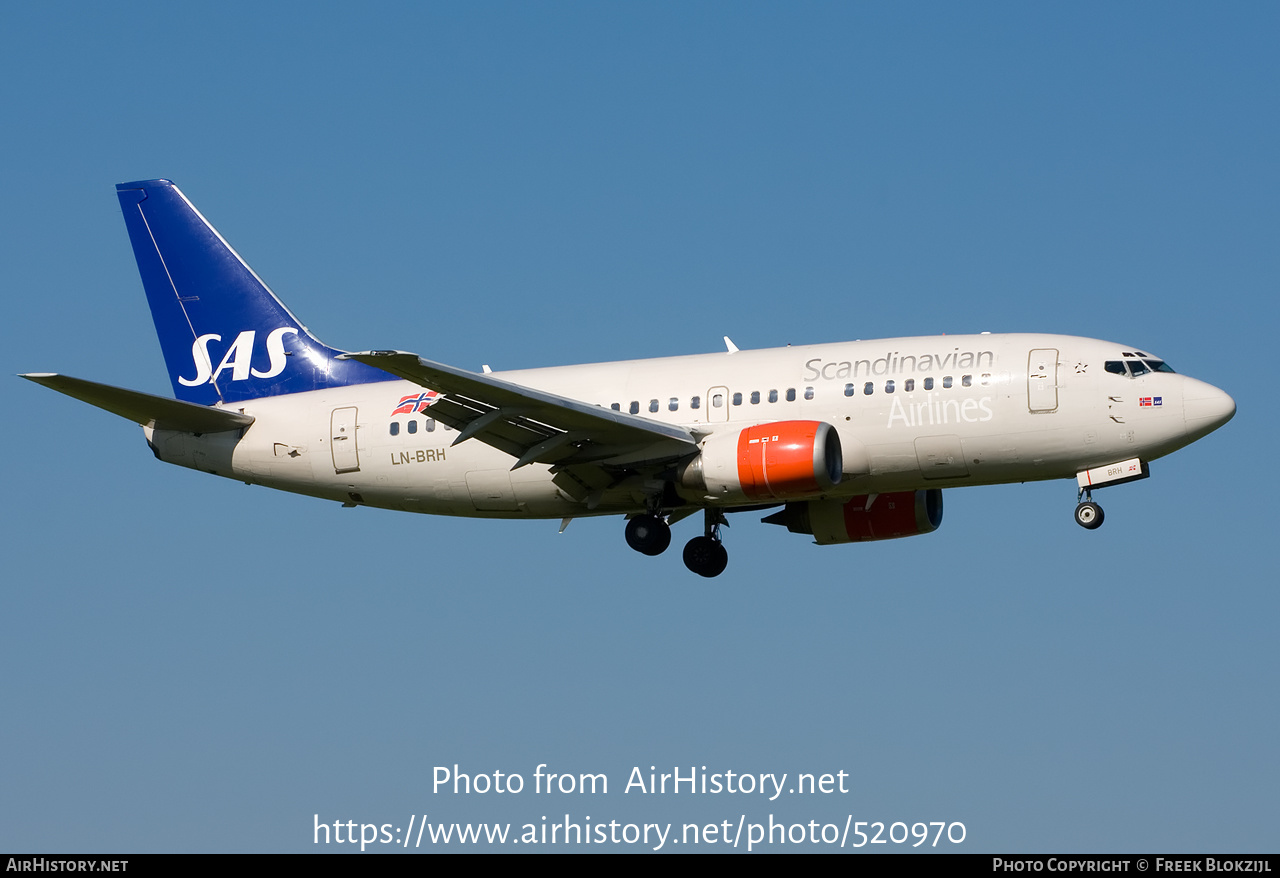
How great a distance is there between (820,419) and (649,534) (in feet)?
16.8

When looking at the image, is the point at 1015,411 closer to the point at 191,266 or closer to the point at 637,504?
the point at 637,504

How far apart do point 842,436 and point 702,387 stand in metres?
3.50

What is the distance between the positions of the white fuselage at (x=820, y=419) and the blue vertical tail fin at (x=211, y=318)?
1.37 meters

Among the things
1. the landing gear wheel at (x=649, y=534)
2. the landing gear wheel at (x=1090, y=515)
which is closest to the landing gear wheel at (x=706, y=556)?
the landing gear wheel at (x=649, y=534)

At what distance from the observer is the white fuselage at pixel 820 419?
34.6 m

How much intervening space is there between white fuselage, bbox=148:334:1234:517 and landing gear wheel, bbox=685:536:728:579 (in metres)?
2.06

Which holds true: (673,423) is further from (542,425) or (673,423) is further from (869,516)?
(869,516)

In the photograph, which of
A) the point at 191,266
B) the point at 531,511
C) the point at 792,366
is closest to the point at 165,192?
the point at 191,266

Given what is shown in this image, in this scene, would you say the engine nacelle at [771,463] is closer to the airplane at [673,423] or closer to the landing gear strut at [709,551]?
the airplane at [673,423]

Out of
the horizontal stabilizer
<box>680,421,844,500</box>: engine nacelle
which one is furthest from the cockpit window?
the horizontal stabilizer

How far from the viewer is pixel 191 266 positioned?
4350 centimetres

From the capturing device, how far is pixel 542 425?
3594cm

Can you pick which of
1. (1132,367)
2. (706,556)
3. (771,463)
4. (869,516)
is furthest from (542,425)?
(1132,367)

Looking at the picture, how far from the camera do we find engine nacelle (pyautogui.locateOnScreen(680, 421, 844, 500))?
3428 centimetres
